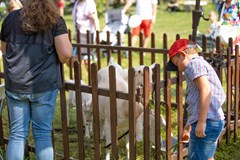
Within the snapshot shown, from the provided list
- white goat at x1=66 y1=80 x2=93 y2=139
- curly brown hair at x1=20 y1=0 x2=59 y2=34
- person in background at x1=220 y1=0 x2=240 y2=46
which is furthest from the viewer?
person in background at x1=220 y1=0 x2=240 y2=46

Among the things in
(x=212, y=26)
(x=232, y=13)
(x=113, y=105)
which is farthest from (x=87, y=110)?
(x=212, y=26)

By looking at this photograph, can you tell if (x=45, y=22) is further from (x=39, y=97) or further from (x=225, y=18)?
(x=225, y=18)

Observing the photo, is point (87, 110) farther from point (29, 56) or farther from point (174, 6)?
point (174, 6)

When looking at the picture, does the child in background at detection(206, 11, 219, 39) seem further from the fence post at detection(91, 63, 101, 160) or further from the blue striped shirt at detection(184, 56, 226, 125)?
the blue striped shirt at detection(184, 56, 226, 125)

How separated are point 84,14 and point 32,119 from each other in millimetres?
4999

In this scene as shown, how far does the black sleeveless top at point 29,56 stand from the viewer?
3.43 m

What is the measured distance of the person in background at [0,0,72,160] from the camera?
3375 millimetres

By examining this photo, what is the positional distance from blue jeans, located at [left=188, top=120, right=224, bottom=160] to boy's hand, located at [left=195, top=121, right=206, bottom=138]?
11cm

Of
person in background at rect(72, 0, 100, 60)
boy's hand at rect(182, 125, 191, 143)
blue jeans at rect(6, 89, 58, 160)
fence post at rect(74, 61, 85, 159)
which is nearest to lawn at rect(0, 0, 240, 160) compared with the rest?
fence post at rect(74, 61, 85, 159)

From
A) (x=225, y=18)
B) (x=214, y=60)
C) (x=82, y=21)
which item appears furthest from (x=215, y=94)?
(x=82, y=21)

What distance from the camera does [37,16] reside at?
3.35m

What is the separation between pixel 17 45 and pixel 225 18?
4.24 metres

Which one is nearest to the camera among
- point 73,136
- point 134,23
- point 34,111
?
point 34,111

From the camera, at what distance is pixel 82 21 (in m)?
8.53
